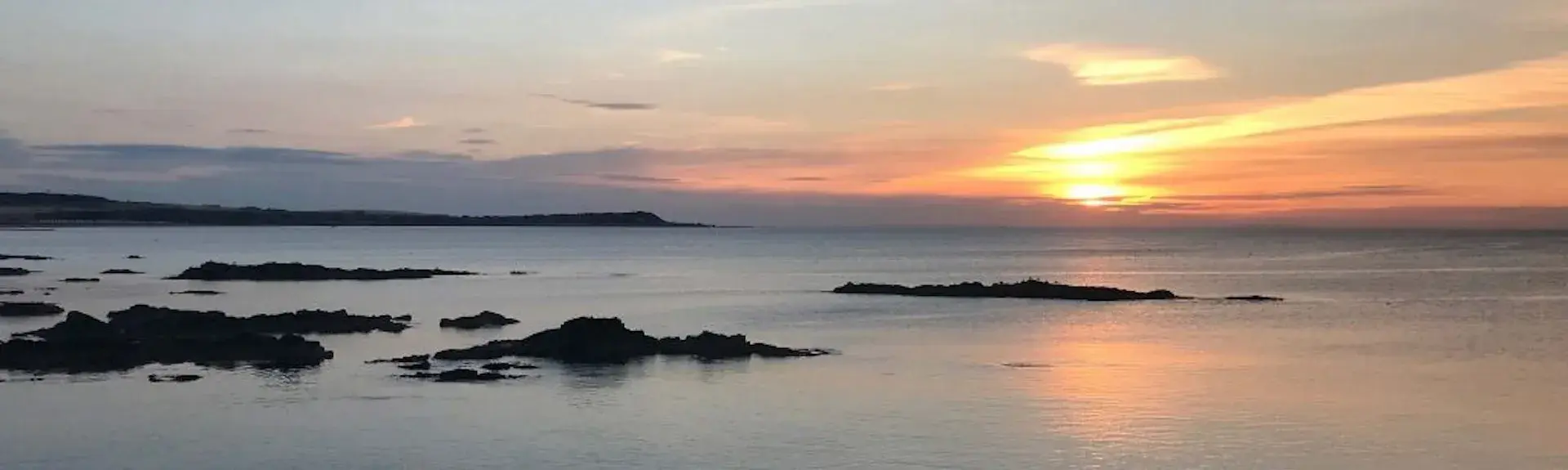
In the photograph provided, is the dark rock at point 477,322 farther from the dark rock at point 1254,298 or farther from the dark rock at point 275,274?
the dark rock at point 1254,298

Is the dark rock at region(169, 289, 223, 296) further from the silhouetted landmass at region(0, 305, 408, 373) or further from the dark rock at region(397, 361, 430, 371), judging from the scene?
the dark rock at region(397, 361, 430, 371)

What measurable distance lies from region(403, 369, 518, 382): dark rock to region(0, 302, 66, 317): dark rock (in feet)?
84.3

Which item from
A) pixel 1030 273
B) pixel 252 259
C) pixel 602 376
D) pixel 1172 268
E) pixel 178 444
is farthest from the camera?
pixel 252 259

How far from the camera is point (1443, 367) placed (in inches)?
1492

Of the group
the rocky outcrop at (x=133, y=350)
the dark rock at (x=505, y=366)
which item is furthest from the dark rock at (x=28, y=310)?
the dark rock at (x=505, y=366)

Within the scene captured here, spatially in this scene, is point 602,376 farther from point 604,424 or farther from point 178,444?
point 178,444

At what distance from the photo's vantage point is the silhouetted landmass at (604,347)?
38.2 metres

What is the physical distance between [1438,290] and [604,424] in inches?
2490

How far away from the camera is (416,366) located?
1406 inches

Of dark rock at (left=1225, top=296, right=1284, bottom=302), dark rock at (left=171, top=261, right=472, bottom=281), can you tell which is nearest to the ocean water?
dark rock at (left=1225, top=296, right=1284, bottom=302)

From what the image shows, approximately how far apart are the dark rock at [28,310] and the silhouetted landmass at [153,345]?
32.8 ft

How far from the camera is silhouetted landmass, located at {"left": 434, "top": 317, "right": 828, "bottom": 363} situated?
38.2 m

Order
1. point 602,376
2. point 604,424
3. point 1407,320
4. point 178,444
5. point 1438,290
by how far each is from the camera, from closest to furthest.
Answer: point 178,444 < point 604,424 < point 602,376 < point 1407,320 < point 1438,290

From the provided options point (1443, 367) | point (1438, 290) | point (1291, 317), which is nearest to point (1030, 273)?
point (1438, 290)
